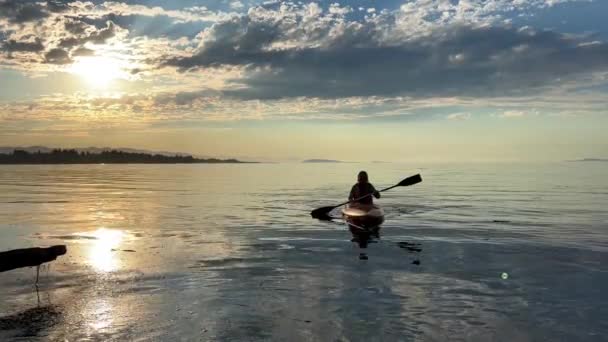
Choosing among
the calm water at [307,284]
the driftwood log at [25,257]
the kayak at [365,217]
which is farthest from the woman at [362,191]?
the driftwood log at [25,257]

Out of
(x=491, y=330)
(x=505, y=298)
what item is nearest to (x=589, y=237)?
(x=505, y=298)

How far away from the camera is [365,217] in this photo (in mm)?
24625

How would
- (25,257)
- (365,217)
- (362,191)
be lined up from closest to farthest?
(25,257), (365,217), (362,191)

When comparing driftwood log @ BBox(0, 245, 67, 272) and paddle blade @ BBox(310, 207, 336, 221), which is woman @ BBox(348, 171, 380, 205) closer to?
paddle blade @ BBox(310, 207, 336, 221)

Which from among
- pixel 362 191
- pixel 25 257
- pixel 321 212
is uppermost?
pixel 25 257

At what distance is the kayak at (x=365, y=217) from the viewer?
948 inches

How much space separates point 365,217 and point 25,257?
1673 centimetres

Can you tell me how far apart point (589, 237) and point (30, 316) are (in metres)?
19.1

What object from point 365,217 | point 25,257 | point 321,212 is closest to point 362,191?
point 321,212

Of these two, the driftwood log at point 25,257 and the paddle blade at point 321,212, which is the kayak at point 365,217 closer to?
the paddle blade at point 321,212

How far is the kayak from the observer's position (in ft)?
79.0

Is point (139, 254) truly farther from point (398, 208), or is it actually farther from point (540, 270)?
point (398, 208)

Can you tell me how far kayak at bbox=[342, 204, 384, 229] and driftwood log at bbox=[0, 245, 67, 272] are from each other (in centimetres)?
1477

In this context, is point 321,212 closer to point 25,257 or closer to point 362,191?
point 362,191
